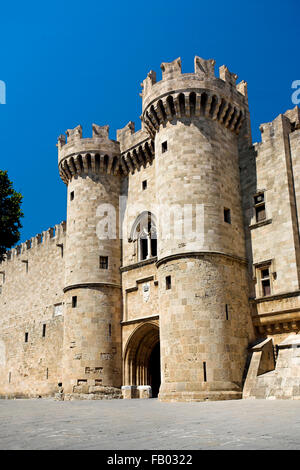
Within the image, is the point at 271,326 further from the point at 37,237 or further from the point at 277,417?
the point at 37,237

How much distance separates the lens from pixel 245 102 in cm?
2069

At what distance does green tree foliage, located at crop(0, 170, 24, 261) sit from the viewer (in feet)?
80.6

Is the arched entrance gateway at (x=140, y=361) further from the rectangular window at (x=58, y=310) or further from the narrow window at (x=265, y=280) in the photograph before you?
the rectangular window at (x=58, y=310)

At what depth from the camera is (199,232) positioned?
17.0m

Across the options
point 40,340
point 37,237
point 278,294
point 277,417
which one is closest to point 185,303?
point 278,294

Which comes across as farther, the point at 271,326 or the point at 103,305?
the point at 103,305

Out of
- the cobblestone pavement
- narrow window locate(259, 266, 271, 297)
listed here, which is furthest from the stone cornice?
the cobblestone pavement

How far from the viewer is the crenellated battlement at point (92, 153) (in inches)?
894

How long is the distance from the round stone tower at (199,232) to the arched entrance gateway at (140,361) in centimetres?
359

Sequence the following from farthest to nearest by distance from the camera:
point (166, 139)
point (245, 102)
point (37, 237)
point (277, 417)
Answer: point (37, 237), point (245, 102), point (166, 139), point (277, 417)

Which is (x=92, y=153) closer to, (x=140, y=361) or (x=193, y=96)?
(x=193, y=96)

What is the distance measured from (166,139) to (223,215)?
12.9 feet

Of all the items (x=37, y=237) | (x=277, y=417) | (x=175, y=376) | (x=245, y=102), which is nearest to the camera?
(x=277, y=417)

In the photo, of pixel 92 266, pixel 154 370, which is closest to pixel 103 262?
pixel 92 266
